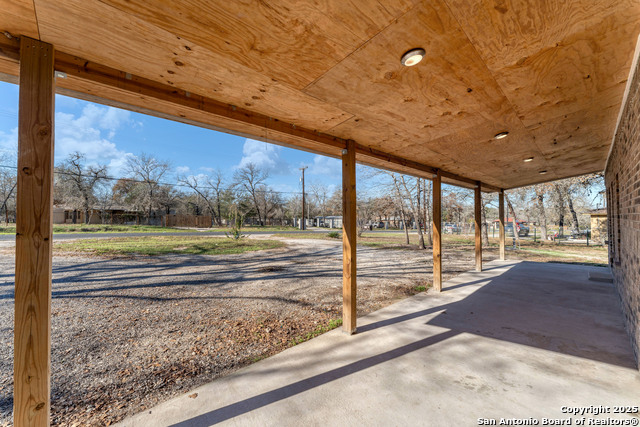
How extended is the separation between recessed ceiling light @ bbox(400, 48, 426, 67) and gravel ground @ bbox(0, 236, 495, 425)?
9.23 ft

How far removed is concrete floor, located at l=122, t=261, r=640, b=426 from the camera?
1.67 metres

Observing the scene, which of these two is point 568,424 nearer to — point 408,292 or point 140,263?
point 408,292

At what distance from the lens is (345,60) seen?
1.58m

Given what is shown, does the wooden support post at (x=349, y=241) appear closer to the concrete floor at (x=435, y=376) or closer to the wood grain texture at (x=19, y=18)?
the concrete floor at (x=435, y=376)

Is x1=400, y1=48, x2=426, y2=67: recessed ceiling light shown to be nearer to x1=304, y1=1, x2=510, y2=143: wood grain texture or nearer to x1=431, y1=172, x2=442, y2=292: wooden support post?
x1=304, y1=1, x2=510, y2=143: wood grain texture

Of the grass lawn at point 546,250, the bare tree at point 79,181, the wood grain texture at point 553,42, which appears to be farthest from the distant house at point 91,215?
the wood grain texture at point 553,42

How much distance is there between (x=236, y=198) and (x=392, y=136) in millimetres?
31412

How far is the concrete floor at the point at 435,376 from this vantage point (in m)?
1.67

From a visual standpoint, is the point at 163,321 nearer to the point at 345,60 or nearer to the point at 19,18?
the point at 19,18

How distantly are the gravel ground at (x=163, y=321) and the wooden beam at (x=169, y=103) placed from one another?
232cm

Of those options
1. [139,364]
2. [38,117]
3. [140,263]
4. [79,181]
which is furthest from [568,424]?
[79,181]

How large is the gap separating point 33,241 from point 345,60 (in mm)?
2107

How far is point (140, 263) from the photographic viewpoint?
761 cm

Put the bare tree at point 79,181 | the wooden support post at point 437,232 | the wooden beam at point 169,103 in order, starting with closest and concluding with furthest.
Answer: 1. the wooden beam at point 169,103
2. the wooden support post at point 437,232
3. the bare tree at point 79,181
